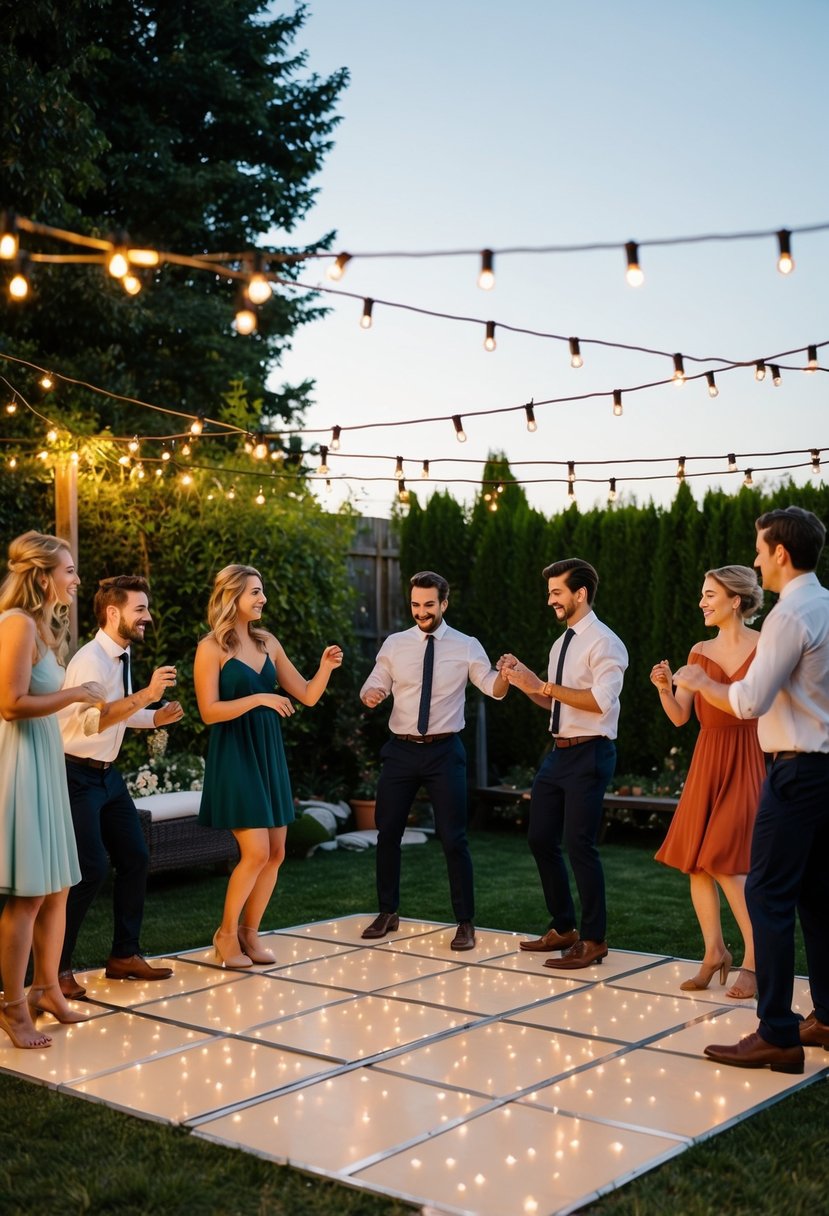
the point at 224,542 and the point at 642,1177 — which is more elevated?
the point at 224,542

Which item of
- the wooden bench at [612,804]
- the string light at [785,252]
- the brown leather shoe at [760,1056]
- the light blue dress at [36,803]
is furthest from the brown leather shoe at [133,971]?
the wooden bench at [612,804]

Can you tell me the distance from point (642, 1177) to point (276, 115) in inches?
569

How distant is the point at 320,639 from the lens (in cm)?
1010

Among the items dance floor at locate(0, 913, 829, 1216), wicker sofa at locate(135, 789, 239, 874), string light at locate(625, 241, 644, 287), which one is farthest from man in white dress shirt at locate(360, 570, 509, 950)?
string light at locate(625, 241, 644, 287)

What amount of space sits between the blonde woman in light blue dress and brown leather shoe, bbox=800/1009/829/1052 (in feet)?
8.59

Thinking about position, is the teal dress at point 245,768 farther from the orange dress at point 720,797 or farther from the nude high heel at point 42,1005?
the orange dress at point 720,797

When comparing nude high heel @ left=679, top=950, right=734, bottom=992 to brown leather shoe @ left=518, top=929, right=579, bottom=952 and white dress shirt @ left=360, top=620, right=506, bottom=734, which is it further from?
white dress shirt @ left=360, top=620, right=506, bottom=734

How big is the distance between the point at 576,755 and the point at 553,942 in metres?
0.92

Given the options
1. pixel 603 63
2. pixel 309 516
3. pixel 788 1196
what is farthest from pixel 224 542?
pixel 788 1196

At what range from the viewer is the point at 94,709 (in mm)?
4914

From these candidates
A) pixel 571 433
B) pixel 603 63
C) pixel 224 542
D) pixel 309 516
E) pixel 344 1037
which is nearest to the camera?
pixel 344 1037

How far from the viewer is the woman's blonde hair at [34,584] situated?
13.9ft

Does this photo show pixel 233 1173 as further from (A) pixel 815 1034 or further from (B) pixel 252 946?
(B) pixel 252 946

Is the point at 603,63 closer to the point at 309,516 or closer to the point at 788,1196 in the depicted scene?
the point at 309,516
